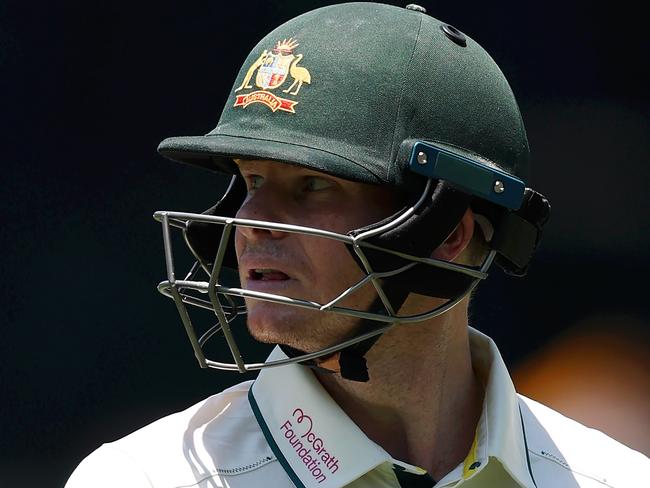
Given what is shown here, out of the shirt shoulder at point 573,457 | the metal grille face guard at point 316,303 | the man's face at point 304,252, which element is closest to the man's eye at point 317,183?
the man's face at point 304,252

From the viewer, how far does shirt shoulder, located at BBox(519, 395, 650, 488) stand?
2.23m

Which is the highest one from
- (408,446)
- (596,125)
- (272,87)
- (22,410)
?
(272,87)

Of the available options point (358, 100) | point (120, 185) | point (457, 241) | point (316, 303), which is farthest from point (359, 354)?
point (120, 185)

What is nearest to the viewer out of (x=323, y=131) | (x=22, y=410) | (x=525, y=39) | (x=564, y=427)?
(x=323, y=131)

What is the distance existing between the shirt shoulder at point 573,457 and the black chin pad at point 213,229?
63 cm

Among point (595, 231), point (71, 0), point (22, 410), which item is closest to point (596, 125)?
point (595, 231)

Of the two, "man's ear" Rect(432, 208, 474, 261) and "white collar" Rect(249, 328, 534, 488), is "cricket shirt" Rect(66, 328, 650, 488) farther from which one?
"man's ear" Rect(432, 208, 474, 261)

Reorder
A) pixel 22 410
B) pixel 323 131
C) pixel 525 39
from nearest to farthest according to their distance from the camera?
1. pixel 323 131
2. pixel 22 410
3. pixel 525 39

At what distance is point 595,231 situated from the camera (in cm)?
341

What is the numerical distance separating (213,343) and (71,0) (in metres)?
0.87

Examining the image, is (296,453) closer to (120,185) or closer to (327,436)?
(327,436)

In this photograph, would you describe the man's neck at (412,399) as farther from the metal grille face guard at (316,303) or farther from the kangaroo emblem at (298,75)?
the kangaroo emblem at (298,75)

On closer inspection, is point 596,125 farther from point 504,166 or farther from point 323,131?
point 323,131

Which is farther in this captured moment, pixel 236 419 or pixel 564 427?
pixel 564 427
